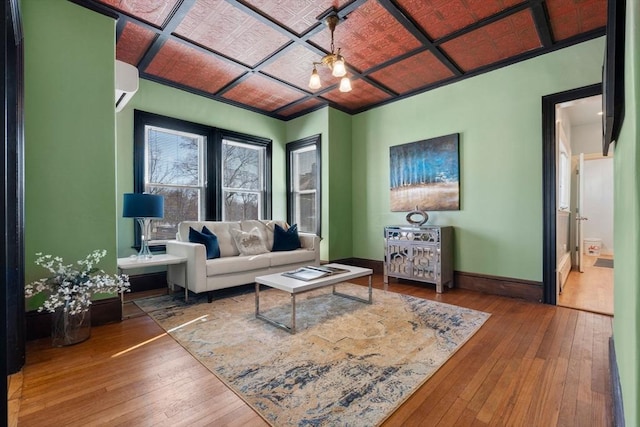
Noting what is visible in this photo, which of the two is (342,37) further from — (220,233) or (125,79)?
(220,233)

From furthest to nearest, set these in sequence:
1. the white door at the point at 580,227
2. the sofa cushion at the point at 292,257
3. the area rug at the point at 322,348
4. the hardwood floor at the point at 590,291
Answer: the white door at the point at 580,227
the sofa cushion at the point at 292,257
the hardwood floor at the point at 590,291
the area rug at the point at 322,348

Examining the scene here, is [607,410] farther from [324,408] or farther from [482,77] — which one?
[482,77]

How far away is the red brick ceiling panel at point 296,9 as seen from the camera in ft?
8.13

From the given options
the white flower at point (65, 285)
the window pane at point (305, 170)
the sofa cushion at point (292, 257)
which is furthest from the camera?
the window pane at point (305, 170)

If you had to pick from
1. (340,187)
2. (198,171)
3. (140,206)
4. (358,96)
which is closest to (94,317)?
(140,206)

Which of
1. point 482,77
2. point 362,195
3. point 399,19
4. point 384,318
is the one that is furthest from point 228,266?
point 482,77

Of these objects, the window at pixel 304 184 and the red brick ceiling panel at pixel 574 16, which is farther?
the window at pixel 304 184

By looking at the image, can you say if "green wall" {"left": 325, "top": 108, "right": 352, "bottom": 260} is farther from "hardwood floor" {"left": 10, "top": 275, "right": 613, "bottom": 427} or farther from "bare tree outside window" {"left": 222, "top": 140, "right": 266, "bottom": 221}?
"hardwood floor" {"left": 10, "top": 275, "right": 613, "bottom": 427}

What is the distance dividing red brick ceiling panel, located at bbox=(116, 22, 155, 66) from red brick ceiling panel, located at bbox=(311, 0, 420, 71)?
1722 millimetres

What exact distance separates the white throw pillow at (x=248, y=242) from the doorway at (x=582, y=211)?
3.56 metres

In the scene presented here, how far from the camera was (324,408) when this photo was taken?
1508 mm

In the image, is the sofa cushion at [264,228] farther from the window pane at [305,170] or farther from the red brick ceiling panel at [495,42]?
the red brick ceiling panel at [495,42]

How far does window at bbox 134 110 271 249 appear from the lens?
3.94 meters

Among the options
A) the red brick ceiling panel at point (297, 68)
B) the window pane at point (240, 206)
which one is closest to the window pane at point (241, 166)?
the window pane at point (240, 206)
